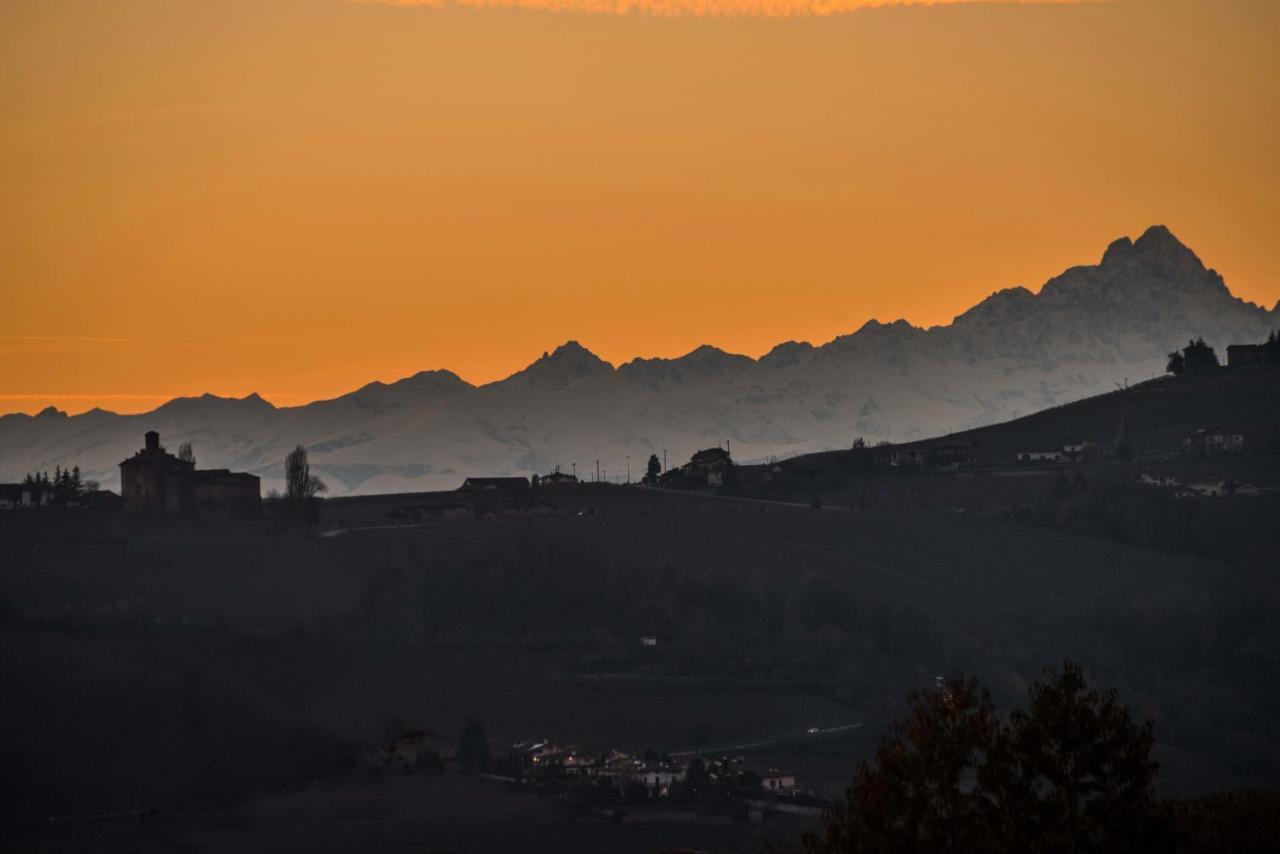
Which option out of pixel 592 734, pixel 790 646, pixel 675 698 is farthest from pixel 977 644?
pixel 592 734

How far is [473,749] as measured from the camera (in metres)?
69.7

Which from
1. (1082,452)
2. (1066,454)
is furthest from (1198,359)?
(1066,454)

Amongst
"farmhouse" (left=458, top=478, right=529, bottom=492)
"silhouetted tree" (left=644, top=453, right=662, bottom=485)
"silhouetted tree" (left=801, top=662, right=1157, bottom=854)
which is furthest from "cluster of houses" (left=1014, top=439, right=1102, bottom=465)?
"silhouetted tree" (left=801, top=662, right=1157, bottom=854)

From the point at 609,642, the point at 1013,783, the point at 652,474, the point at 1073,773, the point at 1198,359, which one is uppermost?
the point at 1198,359

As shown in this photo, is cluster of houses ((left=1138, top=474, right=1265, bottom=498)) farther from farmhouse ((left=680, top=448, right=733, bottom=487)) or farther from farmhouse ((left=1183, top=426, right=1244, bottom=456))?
farmhouse ((left=680, top=448, right=733, bottom=487))

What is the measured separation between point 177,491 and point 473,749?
42.7 meters

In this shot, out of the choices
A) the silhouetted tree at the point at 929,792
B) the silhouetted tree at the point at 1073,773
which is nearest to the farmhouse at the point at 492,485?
the silhouetted tree at the point at 929,792

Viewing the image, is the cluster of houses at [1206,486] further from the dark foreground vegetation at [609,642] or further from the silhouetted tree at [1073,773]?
the silhouetted tree at [1073,773]

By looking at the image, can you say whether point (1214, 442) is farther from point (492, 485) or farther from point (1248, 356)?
point (492, 485)

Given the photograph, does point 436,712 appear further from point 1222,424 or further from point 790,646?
point 1222,424

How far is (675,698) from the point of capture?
3219 inches

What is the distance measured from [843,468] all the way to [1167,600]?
2941 centimetres

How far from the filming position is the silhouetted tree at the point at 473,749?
226 ft

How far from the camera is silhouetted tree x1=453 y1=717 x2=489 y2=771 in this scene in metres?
68.9
